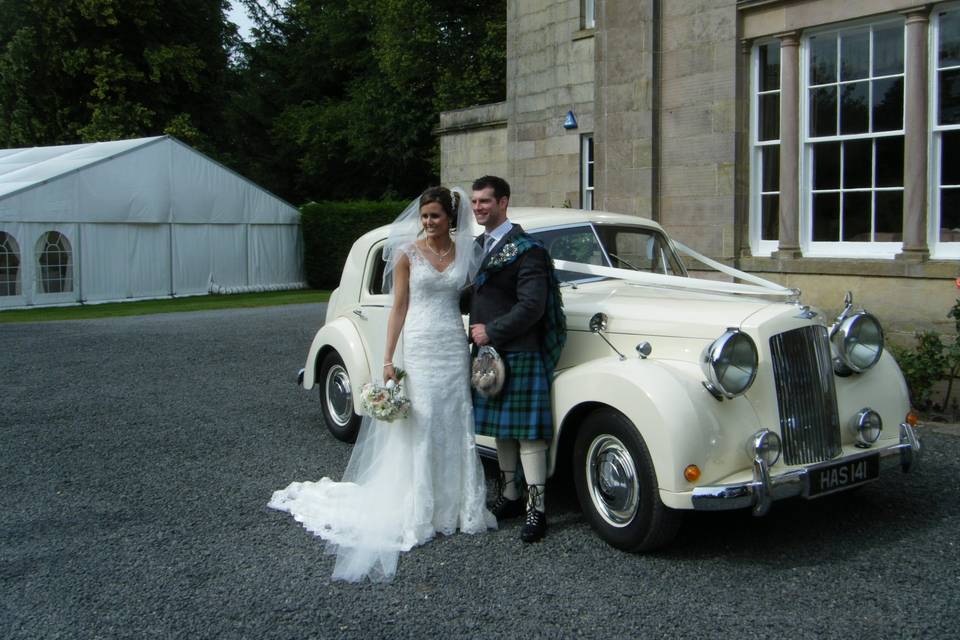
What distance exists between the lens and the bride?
523 cm

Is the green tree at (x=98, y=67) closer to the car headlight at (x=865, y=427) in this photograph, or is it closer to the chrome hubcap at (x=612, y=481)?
the chrome hubcap at (x=612, y=481)

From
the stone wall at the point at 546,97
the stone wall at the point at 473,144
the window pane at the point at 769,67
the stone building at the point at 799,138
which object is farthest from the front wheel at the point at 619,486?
the stone wall at the point at 473,144

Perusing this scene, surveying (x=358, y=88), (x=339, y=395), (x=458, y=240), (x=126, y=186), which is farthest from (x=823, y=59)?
(x=358, y=88)

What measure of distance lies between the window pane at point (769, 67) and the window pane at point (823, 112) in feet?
1.97

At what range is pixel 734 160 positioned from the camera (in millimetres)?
11336

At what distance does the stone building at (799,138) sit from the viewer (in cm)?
962

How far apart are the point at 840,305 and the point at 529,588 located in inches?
279

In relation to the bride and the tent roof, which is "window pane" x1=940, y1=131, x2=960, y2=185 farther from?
the tent roof

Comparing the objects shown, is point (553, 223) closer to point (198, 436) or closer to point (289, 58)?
point (198, 436)

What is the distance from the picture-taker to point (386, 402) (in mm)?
5176

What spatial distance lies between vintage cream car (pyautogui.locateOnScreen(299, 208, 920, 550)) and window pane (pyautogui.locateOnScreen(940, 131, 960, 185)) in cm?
491

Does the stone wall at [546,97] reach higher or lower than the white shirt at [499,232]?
higher

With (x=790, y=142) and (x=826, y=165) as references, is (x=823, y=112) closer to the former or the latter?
(x=790, y=142)

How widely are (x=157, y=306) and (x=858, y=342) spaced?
19.5 m
